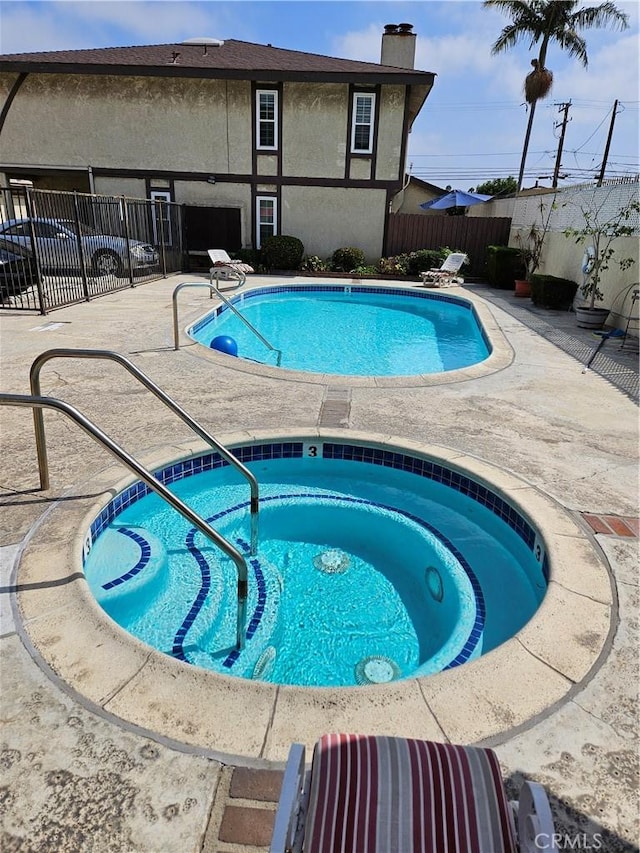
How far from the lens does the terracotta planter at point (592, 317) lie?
11.3 meters

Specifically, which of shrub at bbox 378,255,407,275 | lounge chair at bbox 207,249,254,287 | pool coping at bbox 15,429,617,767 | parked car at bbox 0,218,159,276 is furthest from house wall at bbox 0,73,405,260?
pool coping at bbox 15,429,617,767

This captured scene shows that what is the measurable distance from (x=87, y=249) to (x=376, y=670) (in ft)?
44.9

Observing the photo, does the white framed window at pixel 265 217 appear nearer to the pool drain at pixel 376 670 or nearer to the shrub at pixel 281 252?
the shrub at pixel 281 252

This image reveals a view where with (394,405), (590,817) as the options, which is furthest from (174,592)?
(394,405)

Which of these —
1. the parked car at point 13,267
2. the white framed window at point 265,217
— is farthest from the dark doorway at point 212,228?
the parked car at point 13,267

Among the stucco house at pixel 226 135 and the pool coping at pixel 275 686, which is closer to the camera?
the pool coping at pixel 275 686

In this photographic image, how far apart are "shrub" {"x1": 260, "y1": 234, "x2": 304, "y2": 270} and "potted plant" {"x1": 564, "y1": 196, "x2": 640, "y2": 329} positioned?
9054 millimetres

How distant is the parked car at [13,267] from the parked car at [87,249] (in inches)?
14.9

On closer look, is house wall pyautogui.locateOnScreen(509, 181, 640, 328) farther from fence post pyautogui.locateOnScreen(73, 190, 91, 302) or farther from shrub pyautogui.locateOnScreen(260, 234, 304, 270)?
fence post pyautogui.locateOnScreen(73, 190, 91, 302)

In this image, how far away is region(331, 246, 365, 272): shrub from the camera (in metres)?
18.9

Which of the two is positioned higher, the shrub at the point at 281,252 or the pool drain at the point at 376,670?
the shrub at the point at 281,252

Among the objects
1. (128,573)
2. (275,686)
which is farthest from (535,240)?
(275,686)

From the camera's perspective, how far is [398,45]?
20922 mm

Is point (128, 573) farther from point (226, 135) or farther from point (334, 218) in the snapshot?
point (226, 135)
